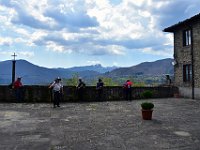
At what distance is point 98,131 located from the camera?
1095 centimetres

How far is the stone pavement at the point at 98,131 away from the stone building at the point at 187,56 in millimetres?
9825

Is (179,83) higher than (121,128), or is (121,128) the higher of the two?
(179,83)

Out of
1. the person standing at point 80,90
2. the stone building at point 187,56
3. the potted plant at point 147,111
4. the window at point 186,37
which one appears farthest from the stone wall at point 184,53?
the potted plant at point 147,111

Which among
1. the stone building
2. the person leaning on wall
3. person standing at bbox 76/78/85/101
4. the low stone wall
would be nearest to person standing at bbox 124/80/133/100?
the low stone wall

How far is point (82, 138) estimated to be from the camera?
389 inches

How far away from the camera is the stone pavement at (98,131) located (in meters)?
9.02

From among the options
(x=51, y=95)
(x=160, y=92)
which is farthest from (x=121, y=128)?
(x=160, y=92)

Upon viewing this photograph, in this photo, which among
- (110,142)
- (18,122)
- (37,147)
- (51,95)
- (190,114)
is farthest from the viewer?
(51,95)

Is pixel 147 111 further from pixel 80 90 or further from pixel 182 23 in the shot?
pixel 182 23

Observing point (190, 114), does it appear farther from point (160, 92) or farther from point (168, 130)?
point (160, 92)

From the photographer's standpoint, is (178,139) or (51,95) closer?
(178,139)

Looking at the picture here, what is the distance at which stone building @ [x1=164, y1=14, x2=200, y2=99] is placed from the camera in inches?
944

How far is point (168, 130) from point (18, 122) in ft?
20.2

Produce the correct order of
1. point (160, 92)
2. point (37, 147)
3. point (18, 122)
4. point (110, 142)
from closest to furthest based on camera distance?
point (37, 147) < point (110, 142) < point (18, 122) < point (160, 92)
